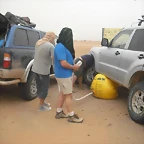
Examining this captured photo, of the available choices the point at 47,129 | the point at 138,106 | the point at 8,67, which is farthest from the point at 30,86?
the point at 138,106

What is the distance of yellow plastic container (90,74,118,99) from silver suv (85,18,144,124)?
0.62ft

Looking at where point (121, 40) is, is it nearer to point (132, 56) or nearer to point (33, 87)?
point (132, 56)

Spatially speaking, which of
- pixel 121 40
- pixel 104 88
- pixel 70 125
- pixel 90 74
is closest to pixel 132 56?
pixel 121 40

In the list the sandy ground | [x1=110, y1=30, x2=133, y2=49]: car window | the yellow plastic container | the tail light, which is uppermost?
[x1=110, y1=30, x2=133, y2=49]: car window

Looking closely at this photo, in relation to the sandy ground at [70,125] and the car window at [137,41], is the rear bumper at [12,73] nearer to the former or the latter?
the sandy ground at [70,125]

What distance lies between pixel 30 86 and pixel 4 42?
3.91 ft

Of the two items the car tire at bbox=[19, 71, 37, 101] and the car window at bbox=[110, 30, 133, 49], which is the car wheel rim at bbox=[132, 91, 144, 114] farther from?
the car tire at bbox=[19, 71, 37, 101]

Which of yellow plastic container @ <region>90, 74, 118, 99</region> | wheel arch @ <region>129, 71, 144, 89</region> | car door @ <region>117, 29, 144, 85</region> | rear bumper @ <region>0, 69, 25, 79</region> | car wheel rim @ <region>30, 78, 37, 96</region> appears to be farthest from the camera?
yellow plastic container @ <region>90, 74, 118, 99</region>

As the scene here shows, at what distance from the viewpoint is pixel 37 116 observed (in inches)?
193

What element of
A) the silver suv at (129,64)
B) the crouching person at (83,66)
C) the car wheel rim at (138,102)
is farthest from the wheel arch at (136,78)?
the crouching person at (83,66)

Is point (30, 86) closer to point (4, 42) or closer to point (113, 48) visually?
point (4, 42)

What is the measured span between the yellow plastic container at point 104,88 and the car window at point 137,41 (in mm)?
1317

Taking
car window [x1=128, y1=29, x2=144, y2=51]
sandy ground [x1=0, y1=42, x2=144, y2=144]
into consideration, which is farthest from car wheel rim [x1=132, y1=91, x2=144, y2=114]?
car window [x1=128, y1=29, x2=144, y2=51]

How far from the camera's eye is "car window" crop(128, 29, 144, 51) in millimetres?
5005
